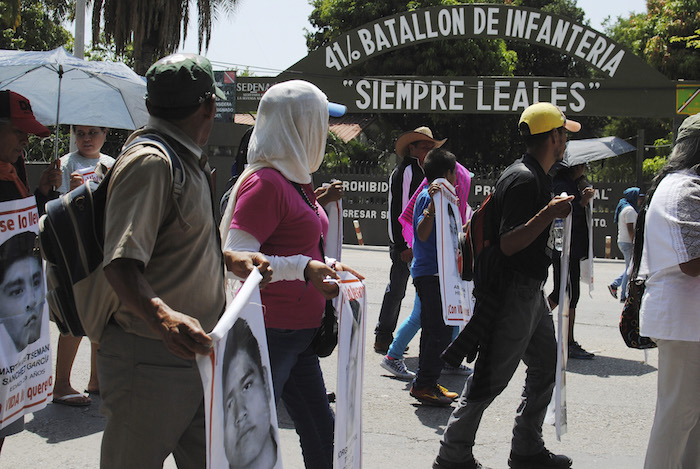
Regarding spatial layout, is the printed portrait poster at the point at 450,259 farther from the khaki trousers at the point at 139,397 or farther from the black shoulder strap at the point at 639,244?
the khaki trousers at the point at 139,397

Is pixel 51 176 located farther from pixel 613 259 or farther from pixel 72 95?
pixel 613 259

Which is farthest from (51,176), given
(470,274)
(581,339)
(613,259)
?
(613,259)

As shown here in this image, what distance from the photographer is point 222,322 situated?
2.30 meters

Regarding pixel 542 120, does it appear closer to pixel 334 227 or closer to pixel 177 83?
pixel 334 227

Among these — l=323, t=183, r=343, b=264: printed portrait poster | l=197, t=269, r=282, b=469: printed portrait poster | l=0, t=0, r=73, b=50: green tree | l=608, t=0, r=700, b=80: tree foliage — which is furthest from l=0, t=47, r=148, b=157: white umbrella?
l=608, t=0, r=700, b=80: tree foliage

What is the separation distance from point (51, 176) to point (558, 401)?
342cm

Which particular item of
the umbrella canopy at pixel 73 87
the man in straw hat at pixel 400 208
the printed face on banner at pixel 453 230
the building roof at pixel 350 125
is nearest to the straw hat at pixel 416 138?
the man in straw hat at pixel 400 208

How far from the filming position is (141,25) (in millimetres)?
22375

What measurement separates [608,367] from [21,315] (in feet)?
16.9

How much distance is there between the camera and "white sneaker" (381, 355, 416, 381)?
6.29 m

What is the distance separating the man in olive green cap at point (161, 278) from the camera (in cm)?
223

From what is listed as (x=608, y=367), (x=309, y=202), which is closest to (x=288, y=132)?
(x=309, y=202)

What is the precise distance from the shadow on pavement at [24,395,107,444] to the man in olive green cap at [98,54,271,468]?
2.53m

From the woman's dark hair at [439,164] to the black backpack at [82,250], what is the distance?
369cm
